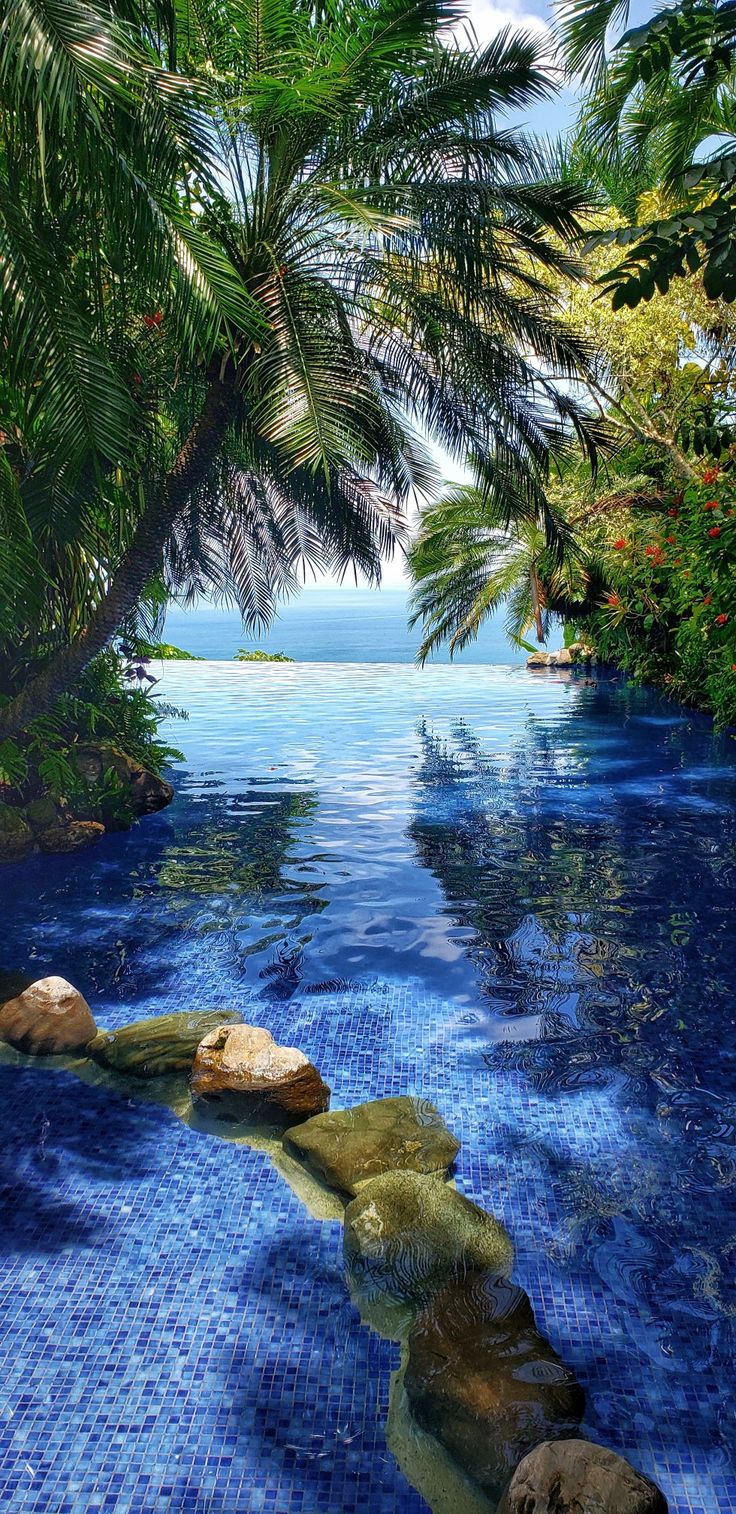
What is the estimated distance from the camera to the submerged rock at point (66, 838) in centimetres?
805

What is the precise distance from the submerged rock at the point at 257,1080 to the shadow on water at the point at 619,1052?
0.77 metres

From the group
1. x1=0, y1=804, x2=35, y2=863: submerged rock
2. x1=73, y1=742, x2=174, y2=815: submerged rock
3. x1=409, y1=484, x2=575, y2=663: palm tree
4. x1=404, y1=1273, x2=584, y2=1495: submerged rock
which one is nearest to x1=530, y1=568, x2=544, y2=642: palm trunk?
x1=409, y1=484, x2=575, y2=663: palm tree

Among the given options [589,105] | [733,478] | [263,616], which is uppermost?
[589,105]

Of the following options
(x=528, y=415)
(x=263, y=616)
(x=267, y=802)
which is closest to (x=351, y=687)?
(x=263, y=616)

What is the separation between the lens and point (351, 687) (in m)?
21.3

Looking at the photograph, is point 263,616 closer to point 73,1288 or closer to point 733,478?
point 733,478

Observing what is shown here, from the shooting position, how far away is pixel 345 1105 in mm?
4266

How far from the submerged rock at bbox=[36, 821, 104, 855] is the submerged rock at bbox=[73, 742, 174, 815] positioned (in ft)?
1.71

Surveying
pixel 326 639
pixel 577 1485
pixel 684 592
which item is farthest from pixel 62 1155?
pixel 326 639

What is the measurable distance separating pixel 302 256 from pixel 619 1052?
5.19m

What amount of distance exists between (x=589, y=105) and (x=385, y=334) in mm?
4883

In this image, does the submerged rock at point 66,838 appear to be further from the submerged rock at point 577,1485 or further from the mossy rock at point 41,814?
the submerged rock at point 577,1485

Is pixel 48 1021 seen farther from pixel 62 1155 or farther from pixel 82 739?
pixel 82 739

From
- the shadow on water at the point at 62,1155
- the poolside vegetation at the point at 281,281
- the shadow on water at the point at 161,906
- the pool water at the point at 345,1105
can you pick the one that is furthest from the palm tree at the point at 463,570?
the shadow on water at the point at 62,1155
